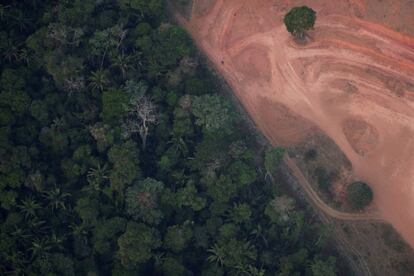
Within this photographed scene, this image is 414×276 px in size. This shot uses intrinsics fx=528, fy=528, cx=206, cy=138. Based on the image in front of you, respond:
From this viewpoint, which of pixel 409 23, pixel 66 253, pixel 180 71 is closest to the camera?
pixel 66 253

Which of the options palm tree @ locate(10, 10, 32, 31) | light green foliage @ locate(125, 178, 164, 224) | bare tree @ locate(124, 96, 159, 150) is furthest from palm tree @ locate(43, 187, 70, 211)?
palm tree @ locate(10, 10, 32, 31)

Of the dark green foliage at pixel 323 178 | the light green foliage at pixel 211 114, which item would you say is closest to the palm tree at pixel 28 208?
the light green foliage at pixel 211 114

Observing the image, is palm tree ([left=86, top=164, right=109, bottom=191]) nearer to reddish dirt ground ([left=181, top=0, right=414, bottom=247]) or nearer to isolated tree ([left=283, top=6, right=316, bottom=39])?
reddish dirt ground ([left=181, top=0, right=414, bottom=247])

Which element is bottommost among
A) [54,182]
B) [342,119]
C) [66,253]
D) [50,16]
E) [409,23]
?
[66,253]

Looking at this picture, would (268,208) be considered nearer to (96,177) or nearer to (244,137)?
(244,137)

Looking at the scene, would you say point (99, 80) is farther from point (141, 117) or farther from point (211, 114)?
point (211, 114)

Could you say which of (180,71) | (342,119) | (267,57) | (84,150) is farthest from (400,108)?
(84,150)

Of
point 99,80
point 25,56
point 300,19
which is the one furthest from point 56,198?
point 300,19
